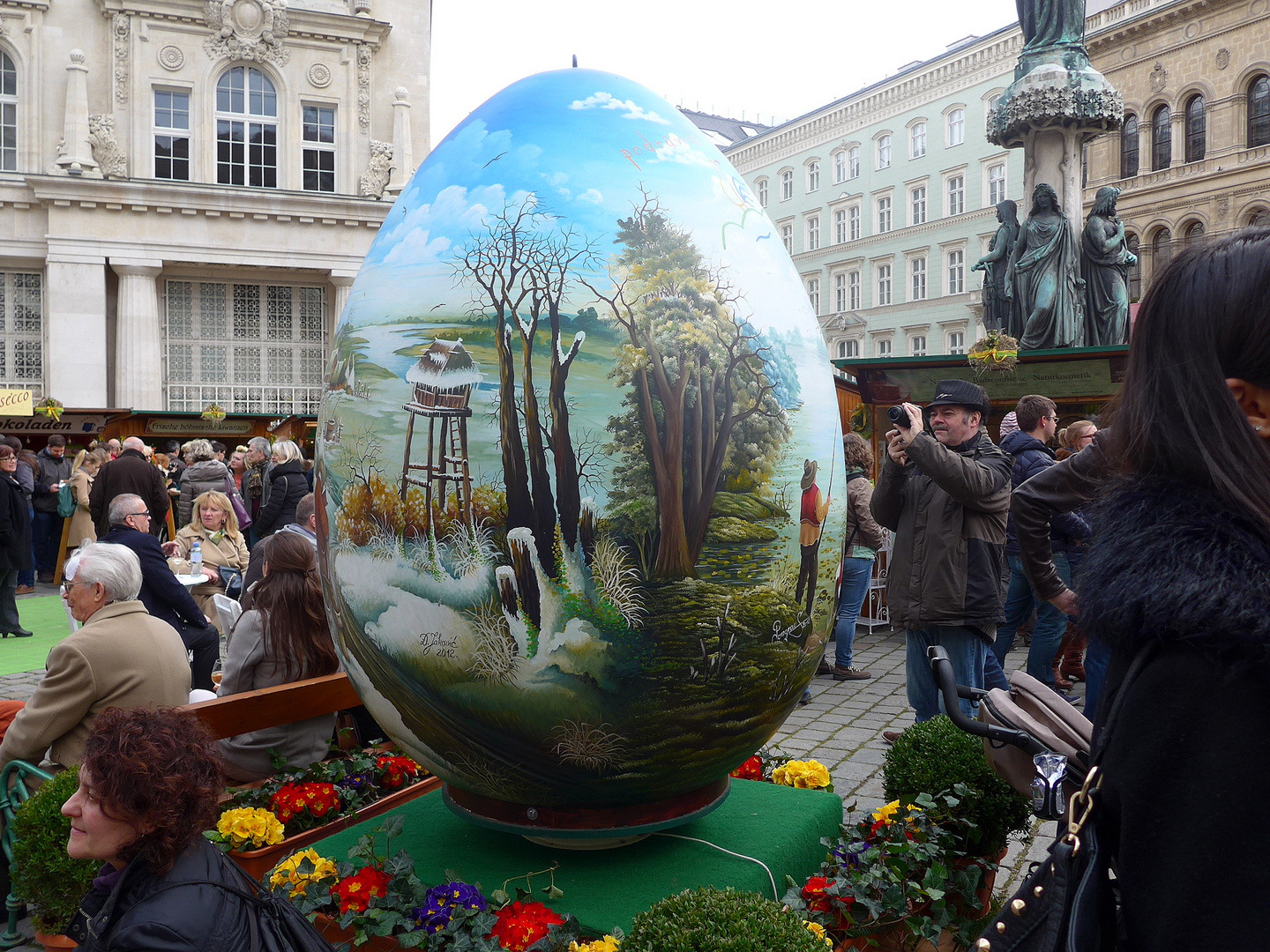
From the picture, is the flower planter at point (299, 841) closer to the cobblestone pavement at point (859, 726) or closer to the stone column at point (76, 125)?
the cobblestone pavement at point (859, 726)

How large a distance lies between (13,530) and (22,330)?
67.1 ft

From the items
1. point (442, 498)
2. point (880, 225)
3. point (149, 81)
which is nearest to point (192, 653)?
point (442, 498)

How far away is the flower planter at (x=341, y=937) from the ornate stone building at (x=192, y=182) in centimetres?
2449

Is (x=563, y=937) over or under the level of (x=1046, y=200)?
under

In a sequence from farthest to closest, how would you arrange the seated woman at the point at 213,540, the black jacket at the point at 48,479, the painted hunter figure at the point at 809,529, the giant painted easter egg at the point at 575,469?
the black jacket at the point at 48,479 → the seated woman at the point at 213,540 → the painted hunter figure at the point at 809,529 → the giant painted easter egg at the point at 575,469

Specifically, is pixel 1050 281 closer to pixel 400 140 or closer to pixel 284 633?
pixel 284 633

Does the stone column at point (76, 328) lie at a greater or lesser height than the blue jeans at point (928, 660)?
greater

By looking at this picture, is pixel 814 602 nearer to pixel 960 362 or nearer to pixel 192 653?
pixel 192 653

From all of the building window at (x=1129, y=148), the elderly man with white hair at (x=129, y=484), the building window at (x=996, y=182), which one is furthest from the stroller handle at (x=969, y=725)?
the building window at (x=996, y=182)

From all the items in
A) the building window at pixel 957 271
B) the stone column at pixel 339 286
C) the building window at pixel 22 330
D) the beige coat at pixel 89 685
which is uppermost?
the building window at pixel 957 271

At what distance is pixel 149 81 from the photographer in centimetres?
2584

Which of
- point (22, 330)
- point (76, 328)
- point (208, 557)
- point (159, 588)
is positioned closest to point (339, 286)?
point (76, 328)

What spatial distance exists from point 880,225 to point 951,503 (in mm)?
45645

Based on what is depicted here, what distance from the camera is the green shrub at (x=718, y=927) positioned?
2.16 metres
